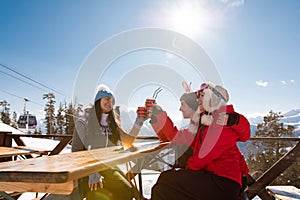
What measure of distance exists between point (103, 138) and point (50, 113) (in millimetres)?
49369

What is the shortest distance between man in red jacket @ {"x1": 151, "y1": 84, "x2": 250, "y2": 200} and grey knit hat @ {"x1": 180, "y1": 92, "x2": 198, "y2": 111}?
0.40 metres

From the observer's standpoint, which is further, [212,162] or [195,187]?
[212,162]

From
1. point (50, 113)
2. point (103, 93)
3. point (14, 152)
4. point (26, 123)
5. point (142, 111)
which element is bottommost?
point (14, 152)

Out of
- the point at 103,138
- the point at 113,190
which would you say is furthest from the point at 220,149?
the point at 103,138

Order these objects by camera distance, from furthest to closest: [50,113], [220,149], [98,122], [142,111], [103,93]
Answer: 1. [50,113]
2. [103,93]
3. [98,122]
4. [142,111]
5. [220,149]

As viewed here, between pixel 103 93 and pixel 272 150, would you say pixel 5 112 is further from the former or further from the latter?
pixel 103 93

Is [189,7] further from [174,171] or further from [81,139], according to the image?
[174,171]

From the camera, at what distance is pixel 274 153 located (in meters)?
18.3

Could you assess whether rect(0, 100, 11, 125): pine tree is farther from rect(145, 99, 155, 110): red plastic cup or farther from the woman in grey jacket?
rect(145, 99, 155, 110): red plastic cup

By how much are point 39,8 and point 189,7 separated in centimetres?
555

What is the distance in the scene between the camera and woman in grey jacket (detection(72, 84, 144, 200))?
2064 mm

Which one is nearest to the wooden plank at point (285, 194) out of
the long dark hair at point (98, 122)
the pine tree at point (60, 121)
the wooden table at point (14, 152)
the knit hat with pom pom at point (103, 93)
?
the long dark hair at point (98, 122)

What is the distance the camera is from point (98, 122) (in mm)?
2406

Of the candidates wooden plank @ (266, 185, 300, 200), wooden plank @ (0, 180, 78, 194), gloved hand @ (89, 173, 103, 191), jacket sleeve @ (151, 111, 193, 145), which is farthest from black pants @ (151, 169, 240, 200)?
wooden plank @ (266, 185, 300, 200)
